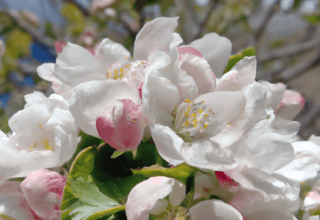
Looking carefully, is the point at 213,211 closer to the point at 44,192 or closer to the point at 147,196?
the point at 147,196

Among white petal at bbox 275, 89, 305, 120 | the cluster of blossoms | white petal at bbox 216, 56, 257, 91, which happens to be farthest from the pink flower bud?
white petal at bbox 275, 89, 305, 120

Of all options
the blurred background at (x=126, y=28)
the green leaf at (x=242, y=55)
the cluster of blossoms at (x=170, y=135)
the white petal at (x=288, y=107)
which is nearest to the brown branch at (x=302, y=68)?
the blurred background at (x=126, y=28)

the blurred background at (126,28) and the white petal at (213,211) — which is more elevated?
the white petal at (213,211)

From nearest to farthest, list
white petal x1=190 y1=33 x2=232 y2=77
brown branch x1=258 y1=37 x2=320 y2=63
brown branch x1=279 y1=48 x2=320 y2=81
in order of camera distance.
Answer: white petal x1=190 y1=33 x2=232 y2=77
brown branch x1=279 y1=48 x2=320 y2=81
brown branch x1=258 y1=37 x2=320 y2=63

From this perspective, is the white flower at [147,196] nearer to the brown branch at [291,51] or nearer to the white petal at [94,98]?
the white petal at [94,98]

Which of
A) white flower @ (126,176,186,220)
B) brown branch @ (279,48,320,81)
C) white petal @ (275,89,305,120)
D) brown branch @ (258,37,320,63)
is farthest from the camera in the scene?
brown branch @ (258,37,320,63)

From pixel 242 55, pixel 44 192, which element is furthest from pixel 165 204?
pixel 242 55

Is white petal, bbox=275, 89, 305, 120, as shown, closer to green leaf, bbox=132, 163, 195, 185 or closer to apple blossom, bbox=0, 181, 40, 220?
green leaf, bbox=132, 163, 195, 185

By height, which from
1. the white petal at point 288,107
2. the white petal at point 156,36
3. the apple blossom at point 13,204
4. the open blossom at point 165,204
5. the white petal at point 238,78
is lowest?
the apple blossom at point 13,204
